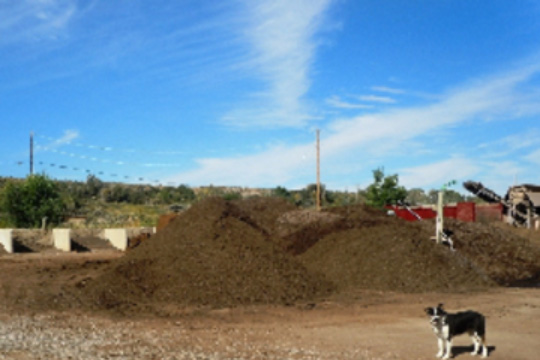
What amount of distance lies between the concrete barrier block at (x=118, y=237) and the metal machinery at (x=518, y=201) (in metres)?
26.4

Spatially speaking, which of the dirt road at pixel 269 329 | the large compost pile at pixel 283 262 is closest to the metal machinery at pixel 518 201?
A: the large compost pile at pixel 283 262

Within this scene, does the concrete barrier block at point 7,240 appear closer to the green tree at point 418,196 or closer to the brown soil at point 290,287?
the brown soil at point 290,287

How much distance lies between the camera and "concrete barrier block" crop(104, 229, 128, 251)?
33938 millimetres

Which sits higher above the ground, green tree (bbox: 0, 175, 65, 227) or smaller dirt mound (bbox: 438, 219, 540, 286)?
green tree (bbox: 0, 175, 65, 227)

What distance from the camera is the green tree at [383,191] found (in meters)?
50.4

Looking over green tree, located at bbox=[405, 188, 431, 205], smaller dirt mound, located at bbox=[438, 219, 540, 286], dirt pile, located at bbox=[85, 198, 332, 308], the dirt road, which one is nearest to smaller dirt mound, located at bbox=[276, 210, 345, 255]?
dirt pile, located at bbox=[85, 198, 332, 308]

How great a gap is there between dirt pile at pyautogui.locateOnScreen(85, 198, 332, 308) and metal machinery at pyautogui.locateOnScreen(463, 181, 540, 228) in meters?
30.4

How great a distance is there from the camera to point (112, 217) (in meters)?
55.7

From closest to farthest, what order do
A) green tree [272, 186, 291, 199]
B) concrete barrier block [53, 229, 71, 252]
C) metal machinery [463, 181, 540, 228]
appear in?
concrete barrier block [53, 229, 71, 252], metal machinery [463, 181, 540, 228], green tree [272, 186, 291, 199]

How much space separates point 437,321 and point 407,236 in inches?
499

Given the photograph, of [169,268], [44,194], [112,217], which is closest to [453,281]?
[169,268]

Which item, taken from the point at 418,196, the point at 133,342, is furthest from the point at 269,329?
the point at 418,196

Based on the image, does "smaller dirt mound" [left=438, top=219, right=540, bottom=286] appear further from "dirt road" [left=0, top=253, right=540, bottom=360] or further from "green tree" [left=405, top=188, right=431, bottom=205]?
"green tree" [left=405, top=188, right=431, bottom=205]

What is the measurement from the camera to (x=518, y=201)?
45656mm
